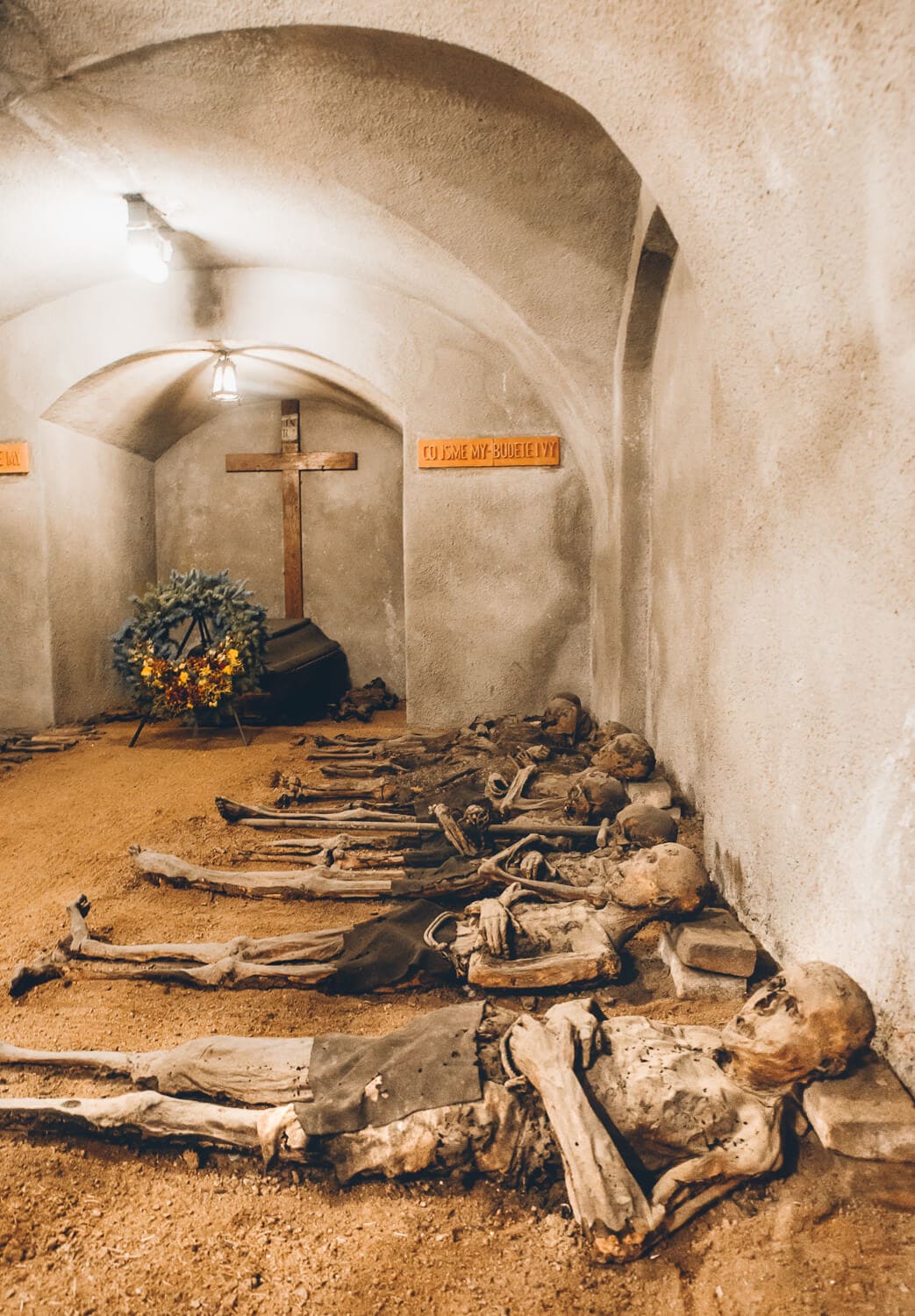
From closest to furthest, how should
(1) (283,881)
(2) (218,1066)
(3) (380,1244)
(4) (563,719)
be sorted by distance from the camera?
(3) (380,1244) < (2) (218,1066) < (1) (283,881) < (4) (563,719)

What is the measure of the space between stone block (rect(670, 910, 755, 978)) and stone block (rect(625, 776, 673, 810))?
1.39 m

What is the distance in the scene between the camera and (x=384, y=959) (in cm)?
281

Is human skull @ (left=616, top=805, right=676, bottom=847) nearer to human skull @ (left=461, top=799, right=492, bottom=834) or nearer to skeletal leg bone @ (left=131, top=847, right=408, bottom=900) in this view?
human skull @ (left=461, top=799, right=492, bottom=834)

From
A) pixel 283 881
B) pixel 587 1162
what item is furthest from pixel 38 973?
pixel 587 1162

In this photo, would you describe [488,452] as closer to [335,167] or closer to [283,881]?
[335,167]

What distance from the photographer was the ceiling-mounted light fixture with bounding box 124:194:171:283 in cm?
514

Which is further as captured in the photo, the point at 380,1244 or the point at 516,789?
the point at 516,789

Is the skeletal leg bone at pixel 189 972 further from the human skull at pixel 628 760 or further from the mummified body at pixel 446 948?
the human skull at pixel 628 760

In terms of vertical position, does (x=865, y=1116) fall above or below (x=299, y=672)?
below

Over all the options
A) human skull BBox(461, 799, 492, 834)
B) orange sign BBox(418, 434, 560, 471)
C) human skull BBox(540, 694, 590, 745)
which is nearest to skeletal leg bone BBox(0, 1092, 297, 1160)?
human skull BBox(461, 799, 492, 834)

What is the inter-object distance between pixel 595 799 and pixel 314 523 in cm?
609

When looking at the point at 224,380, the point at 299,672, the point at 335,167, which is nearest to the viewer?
the point at 335,167

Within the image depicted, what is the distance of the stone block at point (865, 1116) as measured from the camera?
5.72 ft

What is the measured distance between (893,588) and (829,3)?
135 centimetres
